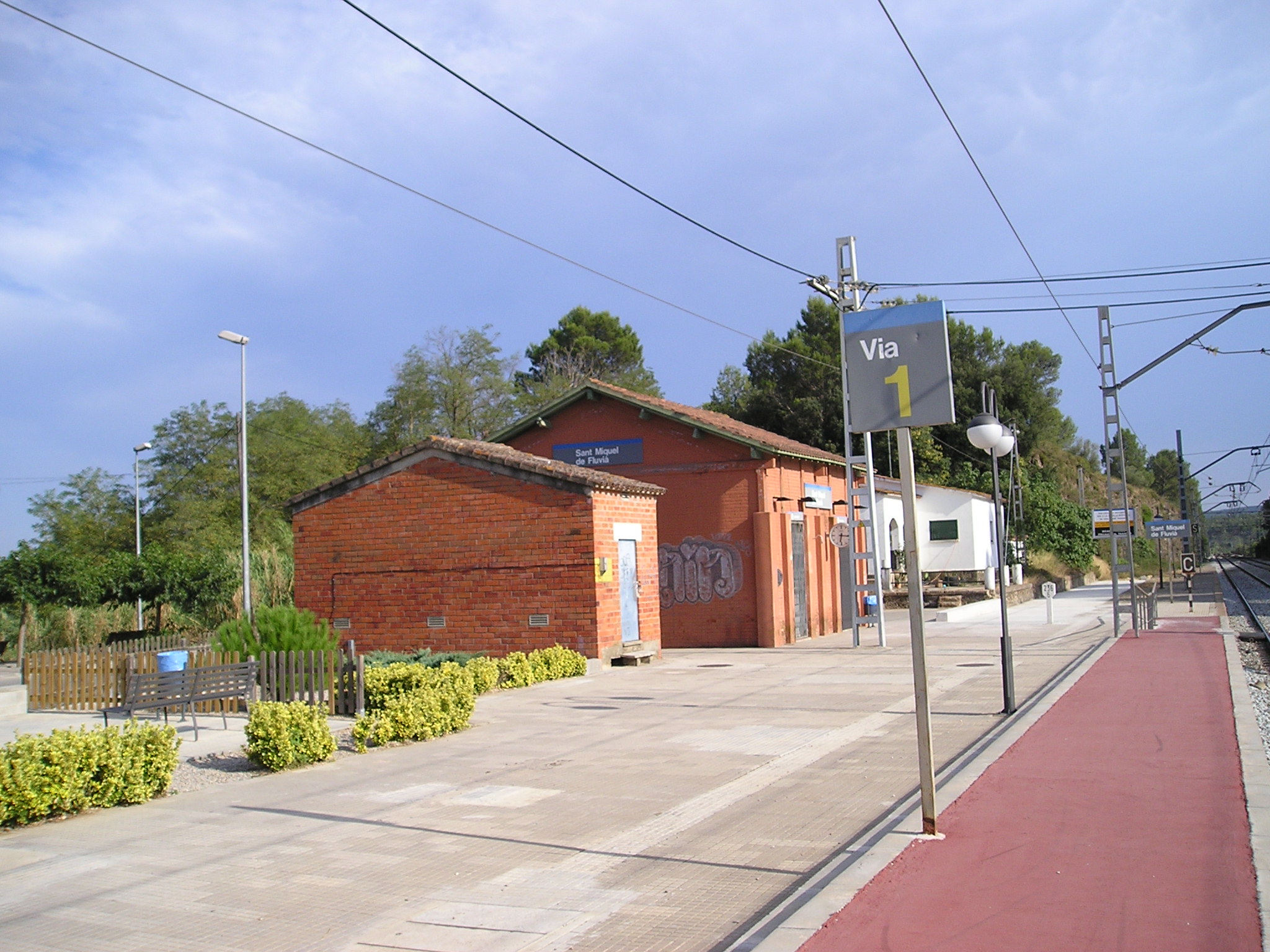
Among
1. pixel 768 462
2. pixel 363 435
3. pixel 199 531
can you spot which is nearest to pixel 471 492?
pixel 768 462

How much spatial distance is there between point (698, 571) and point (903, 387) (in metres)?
18.4

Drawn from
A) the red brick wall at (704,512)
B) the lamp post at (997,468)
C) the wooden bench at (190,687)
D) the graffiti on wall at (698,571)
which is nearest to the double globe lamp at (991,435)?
the lamp post at (997,468)

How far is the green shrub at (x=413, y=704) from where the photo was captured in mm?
11711

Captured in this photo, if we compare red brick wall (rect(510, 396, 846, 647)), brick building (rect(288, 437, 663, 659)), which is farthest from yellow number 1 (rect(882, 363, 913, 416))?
red brick wall (rect(510, 396, 846, 647))

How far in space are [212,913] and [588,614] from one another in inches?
509

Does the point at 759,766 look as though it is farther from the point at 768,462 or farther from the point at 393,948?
the point at 768,462

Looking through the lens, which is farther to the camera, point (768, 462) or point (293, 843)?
point (768, 462)

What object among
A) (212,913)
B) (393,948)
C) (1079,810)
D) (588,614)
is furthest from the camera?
(588,614)

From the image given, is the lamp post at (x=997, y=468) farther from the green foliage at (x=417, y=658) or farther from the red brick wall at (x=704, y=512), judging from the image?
the red brick wall at (x=704, y=512)

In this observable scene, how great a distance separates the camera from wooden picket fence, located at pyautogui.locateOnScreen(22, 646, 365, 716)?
14117 millimetres

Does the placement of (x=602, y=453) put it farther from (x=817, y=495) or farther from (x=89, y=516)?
(x=89, y=516)

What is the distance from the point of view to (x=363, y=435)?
184 ft

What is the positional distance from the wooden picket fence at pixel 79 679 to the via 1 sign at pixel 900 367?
11.2 meters

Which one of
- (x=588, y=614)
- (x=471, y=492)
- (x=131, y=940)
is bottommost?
(x=131, y=940)
